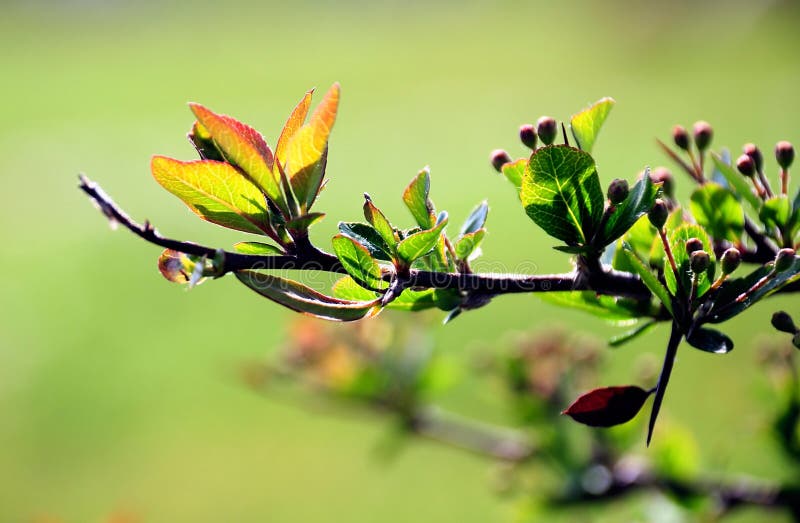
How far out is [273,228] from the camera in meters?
0.36

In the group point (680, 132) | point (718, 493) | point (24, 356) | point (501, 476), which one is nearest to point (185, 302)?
point (24, 356)

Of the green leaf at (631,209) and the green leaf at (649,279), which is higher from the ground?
the green leaf at (631,209)

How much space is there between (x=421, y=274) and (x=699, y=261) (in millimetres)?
123

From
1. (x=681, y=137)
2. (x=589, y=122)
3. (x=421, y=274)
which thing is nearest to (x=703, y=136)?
(x=681, y=137)

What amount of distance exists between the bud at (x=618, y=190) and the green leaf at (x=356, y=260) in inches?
4.4

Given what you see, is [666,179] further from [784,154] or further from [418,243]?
[418,243]

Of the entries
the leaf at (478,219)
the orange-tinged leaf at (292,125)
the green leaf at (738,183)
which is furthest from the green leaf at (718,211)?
the orange-tinged leaf at (292,125)

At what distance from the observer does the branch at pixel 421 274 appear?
30 centimetres

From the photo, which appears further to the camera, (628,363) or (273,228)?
(628,363)

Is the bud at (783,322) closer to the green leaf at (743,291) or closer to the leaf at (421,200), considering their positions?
the green leaf at (743,291)

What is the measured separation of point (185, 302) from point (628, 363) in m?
1.49

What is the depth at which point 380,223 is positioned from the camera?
1.15ft

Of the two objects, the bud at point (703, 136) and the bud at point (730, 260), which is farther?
the bud at point (703, 136)

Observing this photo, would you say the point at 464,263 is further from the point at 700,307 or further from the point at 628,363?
the point at 628,363
